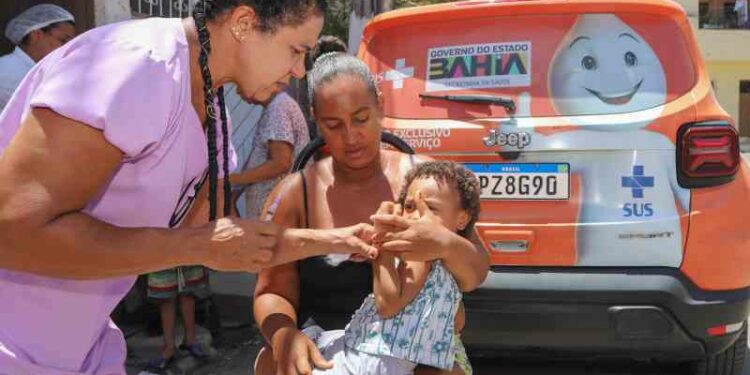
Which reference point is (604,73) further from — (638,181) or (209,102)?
(209,102)

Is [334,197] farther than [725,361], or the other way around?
[725,361]

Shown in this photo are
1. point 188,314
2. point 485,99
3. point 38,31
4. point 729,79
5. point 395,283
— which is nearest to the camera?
point 395,283

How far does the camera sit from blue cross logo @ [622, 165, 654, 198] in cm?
321

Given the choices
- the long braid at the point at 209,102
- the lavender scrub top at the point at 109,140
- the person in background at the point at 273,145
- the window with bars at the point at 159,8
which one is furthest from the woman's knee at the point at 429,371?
the window with bars at the point at 159,8

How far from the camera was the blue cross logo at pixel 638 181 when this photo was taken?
10.5 feet

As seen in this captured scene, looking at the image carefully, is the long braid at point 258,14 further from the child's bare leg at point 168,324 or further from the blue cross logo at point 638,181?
the child's bare leg at point 168,324

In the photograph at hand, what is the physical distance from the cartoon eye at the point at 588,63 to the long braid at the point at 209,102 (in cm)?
210

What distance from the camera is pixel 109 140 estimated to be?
1.25 m

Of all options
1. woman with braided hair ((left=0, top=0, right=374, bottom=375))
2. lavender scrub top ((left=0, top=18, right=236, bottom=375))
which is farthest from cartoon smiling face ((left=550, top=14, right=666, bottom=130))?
lavender scrub top ((left=0, top=18, right=236, bottom=375))

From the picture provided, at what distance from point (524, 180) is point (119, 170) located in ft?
7.37

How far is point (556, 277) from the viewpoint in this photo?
3.28 metres

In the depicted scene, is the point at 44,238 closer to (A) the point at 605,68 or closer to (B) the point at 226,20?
(B) the point at 226,20

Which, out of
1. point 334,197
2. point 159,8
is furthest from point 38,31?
point 334,197

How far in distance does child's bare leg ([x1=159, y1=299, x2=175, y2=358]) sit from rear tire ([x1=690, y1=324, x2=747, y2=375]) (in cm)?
273
